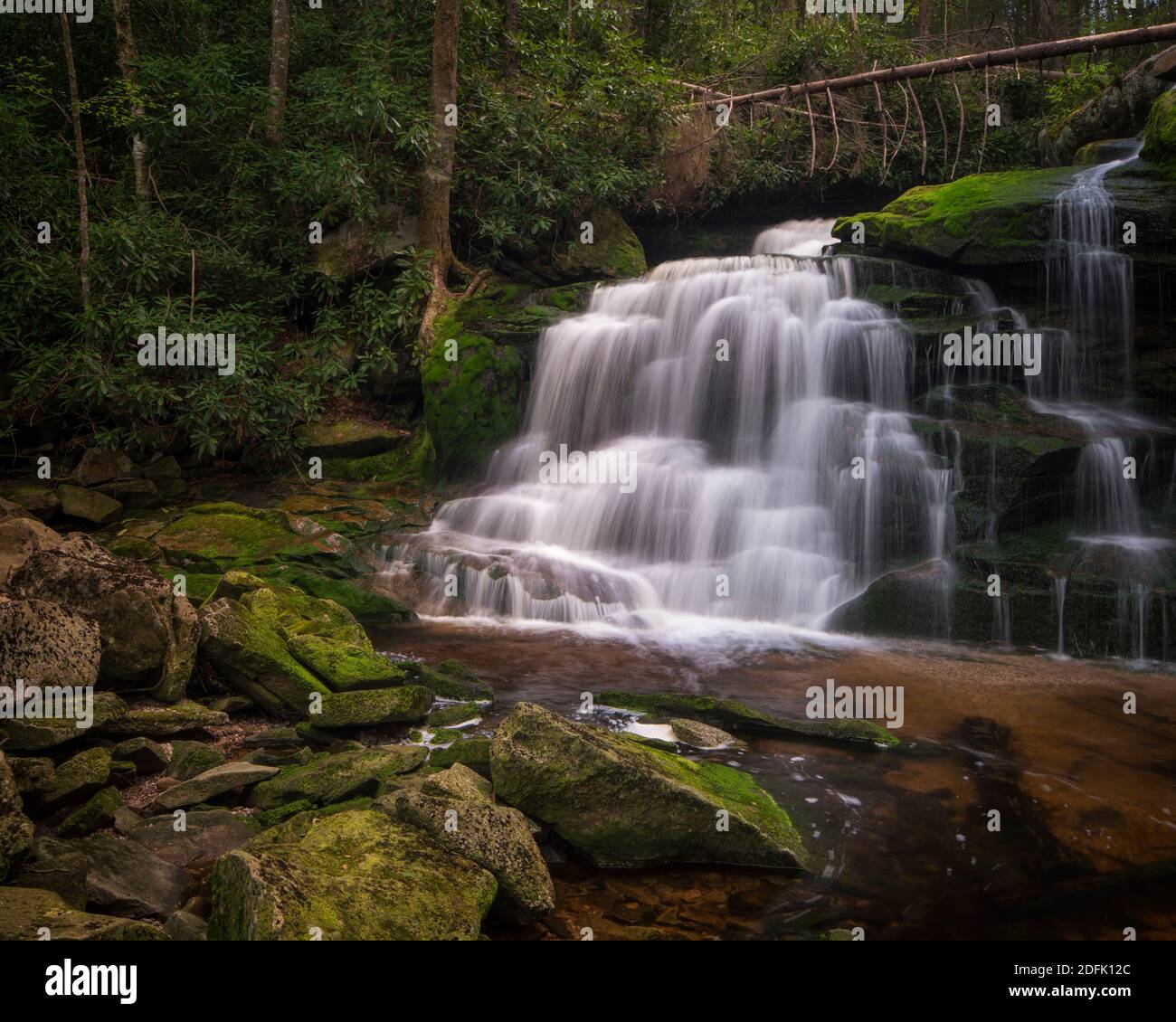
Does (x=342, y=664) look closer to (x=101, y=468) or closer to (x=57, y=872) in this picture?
(x=57, y=872)

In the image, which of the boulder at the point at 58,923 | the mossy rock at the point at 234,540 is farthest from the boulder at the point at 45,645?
the mossy rock at the point at 234,540

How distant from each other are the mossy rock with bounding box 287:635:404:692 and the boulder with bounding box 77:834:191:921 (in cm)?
237

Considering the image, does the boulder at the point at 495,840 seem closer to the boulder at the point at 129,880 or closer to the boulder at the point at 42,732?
the boulder at the point at 129,880

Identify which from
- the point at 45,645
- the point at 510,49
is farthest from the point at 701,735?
the point at 510,49

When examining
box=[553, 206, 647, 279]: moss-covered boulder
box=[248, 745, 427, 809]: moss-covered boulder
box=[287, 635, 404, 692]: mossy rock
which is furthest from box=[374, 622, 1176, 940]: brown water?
box=[553, 206, 647, 279]: moss-covered boulder

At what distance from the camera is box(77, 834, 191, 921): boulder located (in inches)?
148

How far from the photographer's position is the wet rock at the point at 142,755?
5.05 metres

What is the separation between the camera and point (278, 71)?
47.1 feet

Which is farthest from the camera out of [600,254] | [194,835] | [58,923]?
[600,254]

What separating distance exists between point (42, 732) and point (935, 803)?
5.07m

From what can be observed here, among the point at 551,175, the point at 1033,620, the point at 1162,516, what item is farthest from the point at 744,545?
the point at 551,175

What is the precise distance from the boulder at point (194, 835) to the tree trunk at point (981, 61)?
49.4ft

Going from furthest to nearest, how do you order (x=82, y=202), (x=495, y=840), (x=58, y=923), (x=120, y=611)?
(x=82, y=202), (x=120, y=611), (x=495, y=840), (x=58, y=923)

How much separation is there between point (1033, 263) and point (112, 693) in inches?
455
